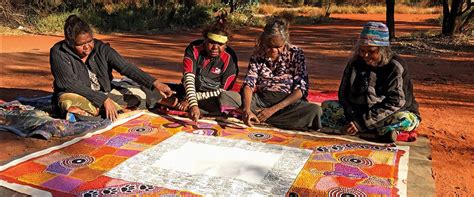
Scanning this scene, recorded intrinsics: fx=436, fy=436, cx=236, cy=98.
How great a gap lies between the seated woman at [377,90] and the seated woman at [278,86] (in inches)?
12.4

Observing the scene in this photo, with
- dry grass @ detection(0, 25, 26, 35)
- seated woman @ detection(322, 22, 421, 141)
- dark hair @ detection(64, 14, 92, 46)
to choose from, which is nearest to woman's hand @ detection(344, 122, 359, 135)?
seated woman @ detection(322, 22, 421, 141)

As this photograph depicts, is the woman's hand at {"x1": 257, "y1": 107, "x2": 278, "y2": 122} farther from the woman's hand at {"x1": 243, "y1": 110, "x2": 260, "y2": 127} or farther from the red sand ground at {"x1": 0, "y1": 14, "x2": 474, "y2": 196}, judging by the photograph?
the red sand ground at {"x1": 0, "y1": 14, "x2": 474, "y2": 196}

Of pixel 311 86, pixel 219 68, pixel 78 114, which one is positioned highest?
pixel 219 68

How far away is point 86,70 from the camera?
3662mm

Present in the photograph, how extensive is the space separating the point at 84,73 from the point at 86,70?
0.03m

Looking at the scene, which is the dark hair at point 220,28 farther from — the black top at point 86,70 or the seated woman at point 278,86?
the black top at point 86,70

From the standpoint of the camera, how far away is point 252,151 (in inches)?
116

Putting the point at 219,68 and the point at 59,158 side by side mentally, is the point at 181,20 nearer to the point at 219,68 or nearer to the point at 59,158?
the point at 219,68

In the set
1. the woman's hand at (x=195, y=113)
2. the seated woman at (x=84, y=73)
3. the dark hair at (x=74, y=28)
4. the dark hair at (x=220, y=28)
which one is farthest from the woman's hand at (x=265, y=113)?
the dark hair at (x=74, y=28)

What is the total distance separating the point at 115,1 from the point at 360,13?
1461 cm

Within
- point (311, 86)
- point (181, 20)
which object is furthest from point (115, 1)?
point (311, 86)

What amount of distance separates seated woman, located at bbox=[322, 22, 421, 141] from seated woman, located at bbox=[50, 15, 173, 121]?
1533mm

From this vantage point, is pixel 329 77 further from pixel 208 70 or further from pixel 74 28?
pixel 74 28

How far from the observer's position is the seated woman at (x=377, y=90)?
10.3 feet
